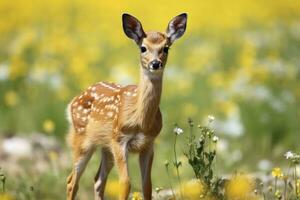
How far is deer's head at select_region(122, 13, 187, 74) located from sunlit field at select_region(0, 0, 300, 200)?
546mm

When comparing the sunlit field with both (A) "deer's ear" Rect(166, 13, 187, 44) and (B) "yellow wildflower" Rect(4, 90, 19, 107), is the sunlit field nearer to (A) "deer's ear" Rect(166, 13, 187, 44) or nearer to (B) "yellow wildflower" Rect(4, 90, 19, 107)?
(B) "yellow wildflower" Rect(4, 90, 19, 107)

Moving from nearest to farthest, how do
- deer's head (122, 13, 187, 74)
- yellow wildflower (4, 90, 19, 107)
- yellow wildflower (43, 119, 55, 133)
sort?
deer's head (122, 13, 187, 74), yellow wildflower (43, 119, 55, 133), yellow wildflower (4, 90, 19, 107)

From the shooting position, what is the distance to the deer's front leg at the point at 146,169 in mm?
9203

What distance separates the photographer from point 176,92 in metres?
18.0

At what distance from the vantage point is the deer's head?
29.7ft

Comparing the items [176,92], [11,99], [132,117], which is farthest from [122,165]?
[176,92]

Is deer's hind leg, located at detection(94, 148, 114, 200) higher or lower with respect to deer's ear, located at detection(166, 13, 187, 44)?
lower

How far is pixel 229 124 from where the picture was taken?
623 inches

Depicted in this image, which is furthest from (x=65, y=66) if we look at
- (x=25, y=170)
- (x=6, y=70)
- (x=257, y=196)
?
(x=257, y=196)

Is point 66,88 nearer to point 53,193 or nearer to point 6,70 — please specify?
point 6,70

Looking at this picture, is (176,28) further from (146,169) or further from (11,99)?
(11,99)

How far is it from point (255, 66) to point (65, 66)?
10.6 feet

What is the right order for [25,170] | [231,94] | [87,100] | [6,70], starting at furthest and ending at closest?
[6,70]
[231,94]
[25,170]
[87,100]

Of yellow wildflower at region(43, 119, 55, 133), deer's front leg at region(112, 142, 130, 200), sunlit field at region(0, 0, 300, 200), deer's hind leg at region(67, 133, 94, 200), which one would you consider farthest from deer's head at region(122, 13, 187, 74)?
yellow wildflower at region(43, 119, 55, 133)
